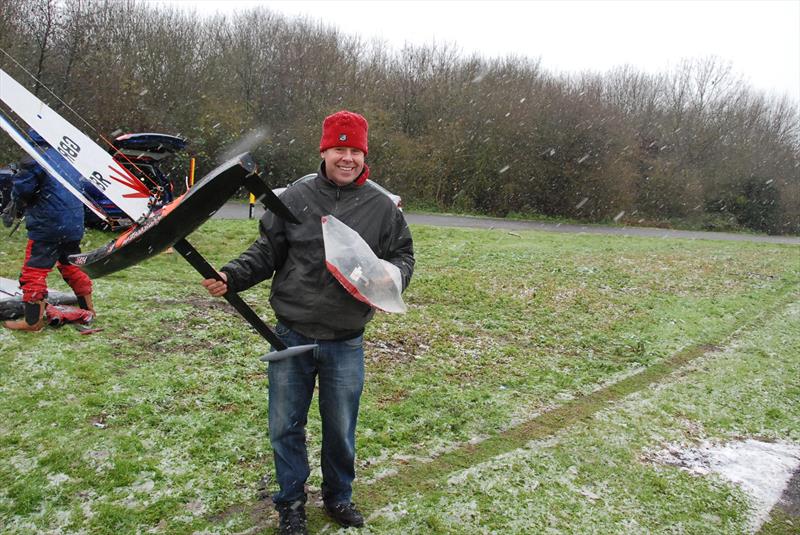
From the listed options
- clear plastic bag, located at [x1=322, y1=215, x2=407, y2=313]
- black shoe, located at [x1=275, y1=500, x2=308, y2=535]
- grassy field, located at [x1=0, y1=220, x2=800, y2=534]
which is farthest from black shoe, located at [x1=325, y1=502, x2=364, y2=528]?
clear plastic bag, located at [x1=322, y1=215, x2=407, y2=313]

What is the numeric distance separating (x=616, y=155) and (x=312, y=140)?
15.1 metres

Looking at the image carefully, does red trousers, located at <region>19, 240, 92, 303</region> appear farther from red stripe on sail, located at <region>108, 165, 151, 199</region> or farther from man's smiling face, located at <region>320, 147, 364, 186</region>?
man's smiling face, located at <region>320, 147, 364, 186</region>

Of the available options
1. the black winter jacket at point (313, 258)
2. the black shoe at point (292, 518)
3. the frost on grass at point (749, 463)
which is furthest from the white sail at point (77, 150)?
the frost on grass at point (749, 463)

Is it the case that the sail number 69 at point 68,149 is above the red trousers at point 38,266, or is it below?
above

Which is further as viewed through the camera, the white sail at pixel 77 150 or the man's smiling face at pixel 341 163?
the white sail at pixel 77 150

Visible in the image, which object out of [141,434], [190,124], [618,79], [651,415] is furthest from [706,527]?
[618,79]

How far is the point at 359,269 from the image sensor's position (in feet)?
9.72

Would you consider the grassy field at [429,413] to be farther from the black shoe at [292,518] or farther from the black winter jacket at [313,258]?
the black winter jacket at [313,258]

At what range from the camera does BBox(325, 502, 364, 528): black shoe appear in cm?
333

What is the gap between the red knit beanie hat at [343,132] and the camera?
3094 mm

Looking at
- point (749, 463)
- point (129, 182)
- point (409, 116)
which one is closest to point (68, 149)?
point (129, 182)

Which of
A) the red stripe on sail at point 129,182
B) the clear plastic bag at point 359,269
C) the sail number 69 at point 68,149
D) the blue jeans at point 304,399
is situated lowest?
the blue jeans at point 304,399

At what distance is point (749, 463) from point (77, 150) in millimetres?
6274

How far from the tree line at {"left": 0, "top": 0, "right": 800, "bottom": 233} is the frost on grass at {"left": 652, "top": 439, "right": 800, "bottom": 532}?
18.8 meters
